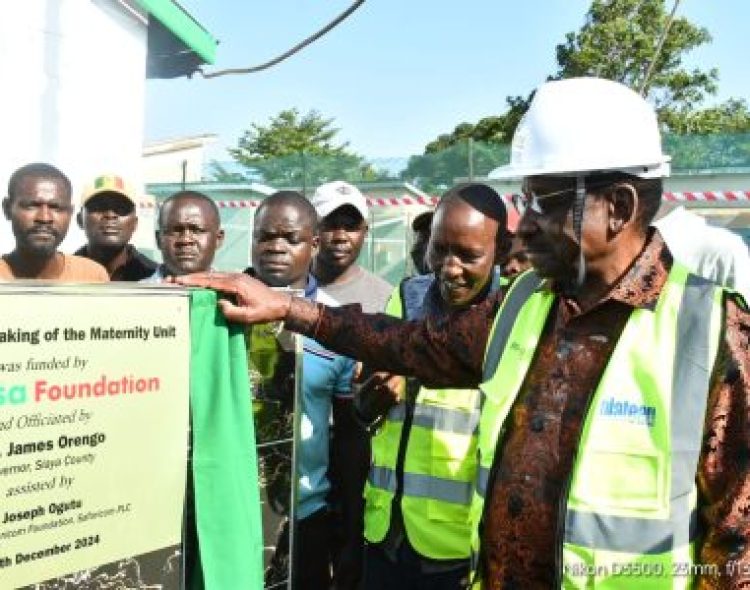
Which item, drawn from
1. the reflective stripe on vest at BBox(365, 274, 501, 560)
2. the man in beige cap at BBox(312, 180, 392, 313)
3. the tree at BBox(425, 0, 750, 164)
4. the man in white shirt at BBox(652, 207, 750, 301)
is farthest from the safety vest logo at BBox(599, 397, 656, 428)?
the tree at BBox(425, 0, 750, 164)

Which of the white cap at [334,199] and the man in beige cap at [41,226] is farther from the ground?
the white cap at [334,199]

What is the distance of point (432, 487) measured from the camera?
2.65 m

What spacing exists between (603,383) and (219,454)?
91 centimetres

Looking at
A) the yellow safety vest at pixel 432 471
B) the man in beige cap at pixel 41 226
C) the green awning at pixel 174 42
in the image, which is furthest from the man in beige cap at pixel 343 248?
the green awning at pixel 174 42

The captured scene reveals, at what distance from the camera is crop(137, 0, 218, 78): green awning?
8.79 metres

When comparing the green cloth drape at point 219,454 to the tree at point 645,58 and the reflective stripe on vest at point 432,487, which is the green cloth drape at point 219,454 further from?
the tree at point 645,58

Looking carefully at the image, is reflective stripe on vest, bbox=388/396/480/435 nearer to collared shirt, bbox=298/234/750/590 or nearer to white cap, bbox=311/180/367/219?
collared shirt, bbox=298/234/750/590

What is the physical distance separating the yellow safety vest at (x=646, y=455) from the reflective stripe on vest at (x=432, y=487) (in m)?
0.90

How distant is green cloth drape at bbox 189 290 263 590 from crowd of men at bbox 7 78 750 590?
0.29ft

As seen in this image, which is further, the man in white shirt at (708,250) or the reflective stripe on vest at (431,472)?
the man in white shirt at (708,250)

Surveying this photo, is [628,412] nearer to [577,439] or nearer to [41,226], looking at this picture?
[577,439]

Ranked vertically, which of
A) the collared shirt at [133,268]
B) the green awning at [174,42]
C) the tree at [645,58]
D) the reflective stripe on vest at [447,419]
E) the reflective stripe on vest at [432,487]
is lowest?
the reflective stripe on vest at [432,487]

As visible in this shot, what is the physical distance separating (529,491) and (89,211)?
3.48 meters

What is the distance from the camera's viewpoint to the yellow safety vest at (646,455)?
5.36ft
